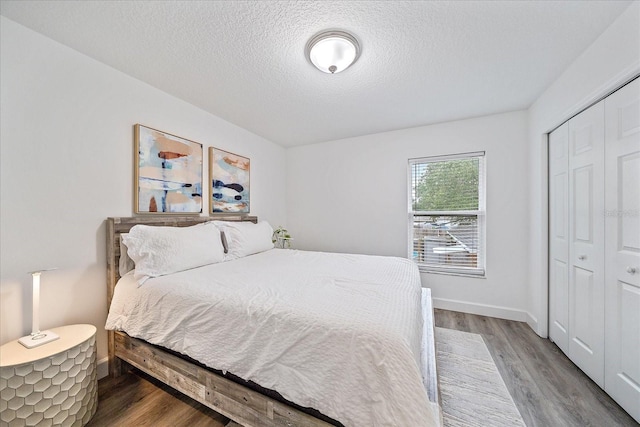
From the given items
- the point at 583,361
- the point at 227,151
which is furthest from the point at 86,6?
the point at 583,361

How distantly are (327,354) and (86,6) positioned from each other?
2.37 m

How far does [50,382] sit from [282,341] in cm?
126

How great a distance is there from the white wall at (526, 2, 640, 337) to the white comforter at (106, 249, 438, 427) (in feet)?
5.47

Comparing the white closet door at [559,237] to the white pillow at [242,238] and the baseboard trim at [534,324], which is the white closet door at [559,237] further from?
the white pillow at [242,238]

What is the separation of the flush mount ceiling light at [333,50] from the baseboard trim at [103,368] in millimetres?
2850

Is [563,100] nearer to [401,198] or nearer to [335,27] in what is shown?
[401,198]

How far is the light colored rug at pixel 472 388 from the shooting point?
1.46 m

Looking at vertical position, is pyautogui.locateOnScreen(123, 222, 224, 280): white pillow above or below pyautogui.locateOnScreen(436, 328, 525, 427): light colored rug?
above

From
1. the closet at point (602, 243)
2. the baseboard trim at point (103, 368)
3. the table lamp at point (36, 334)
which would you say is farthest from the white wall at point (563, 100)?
the baseboard trim at point (103, 368)

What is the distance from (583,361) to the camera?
6.08ft

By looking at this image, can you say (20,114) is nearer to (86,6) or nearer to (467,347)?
(86,6)

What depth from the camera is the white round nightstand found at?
1172 mm

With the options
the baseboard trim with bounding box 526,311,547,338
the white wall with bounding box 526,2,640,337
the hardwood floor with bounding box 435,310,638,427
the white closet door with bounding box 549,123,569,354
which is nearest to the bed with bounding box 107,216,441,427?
the hardwood floor with bounding box 435,310,638,427

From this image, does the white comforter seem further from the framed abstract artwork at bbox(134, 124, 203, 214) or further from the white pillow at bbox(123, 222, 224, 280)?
the framed abstract artwork at bbox(134, 124, 203, 214)
